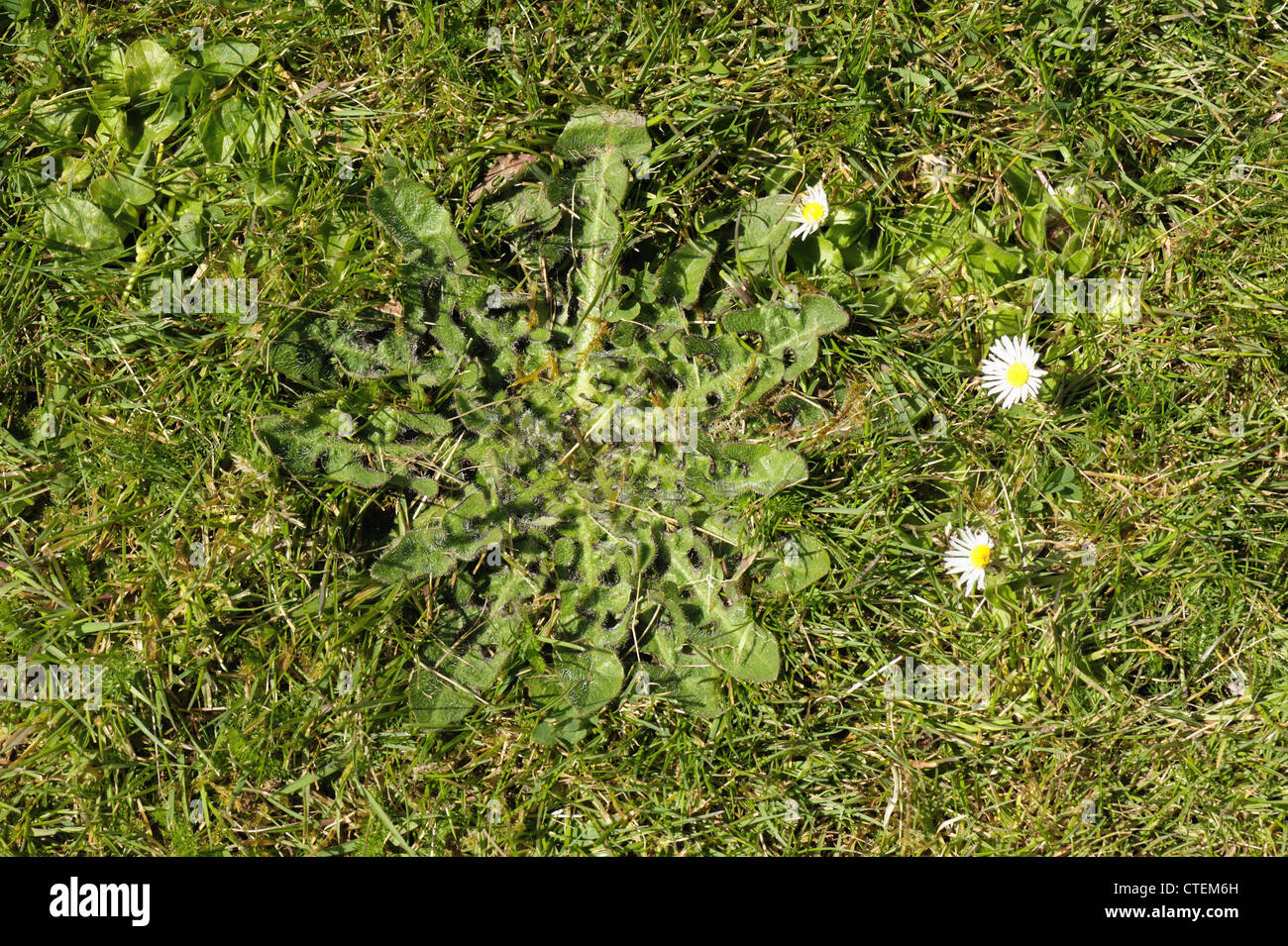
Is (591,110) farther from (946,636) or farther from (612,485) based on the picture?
(946,636)

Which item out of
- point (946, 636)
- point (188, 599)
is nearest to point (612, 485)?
point (946, 636)

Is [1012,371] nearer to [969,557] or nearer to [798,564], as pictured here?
[969,557]

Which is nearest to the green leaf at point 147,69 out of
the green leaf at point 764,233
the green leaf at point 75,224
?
the green leaf at point 75,224

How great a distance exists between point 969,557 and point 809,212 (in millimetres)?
1091

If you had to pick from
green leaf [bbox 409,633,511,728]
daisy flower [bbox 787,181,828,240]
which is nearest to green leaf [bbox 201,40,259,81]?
daisy flower [bbox 787,181,828,240]

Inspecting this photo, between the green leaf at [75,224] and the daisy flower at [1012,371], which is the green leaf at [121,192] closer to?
the green leaf at [75,224]

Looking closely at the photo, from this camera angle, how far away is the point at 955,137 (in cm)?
286

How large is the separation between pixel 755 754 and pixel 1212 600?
139 centimetres

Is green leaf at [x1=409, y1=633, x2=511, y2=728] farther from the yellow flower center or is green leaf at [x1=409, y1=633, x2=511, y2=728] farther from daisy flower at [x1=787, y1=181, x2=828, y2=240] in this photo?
the yellow flower center

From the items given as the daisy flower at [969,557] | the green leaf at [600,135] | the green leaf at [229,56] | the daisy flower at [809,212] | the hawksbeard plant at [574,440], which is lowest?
the daisy flower at [969,557]

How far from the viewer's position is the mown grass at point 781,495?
9.04ft

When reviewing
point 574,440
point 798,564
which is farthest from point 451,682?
point 798,564

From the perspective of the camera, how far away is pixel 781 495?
277cm

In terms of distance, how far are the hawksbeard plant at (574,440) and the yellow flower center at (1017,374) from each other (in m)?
0.60
